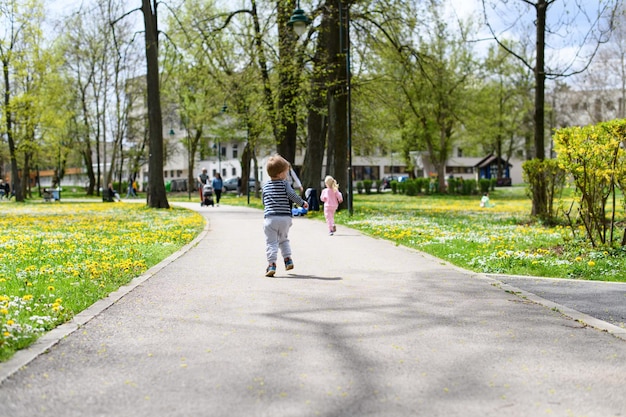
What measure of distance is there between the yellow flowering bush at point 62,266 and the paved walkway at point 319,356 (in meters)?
0.25

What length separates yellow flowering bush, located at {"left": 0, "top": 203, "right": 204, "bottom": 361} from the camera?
19.7ft

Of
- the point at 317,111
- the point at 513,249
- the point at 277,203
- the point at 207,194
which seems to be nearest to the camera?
the point at 277,203

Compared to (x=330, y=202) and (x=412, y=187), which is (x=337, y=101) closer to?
(x=330, y=202)

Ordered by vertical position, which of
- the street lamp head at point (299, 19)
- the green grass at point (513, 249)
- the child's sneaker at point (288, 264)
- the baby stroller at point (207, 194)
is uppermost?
the street lamp head at point (299, 19)

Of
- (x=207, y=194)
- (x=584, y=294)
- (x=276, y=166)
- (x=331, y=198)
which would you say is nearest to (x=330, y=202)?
(x=331, y=198)

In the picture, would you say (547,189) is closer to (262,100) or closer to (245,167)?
(262,100)

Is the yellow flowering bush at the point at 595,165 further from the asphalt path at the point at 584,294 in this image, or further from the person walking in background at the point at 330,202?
the person walking in background at the point at 330,202

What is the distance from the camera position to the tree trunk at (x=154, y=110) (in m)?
A: 27.9

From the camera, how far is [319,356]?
16.2 feet

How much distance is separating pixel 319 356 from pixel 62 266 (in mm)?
5674

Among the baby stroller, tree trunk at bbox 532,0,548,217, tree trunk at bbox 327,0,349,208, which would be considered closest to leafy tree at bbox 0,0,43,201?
the baby stroller

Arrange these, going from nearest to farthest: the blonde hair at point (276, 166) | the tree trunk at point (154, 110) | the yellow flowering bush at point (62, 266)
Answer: the yellow flowering bush at point (62, 266) → the blonde hair at point (276, 166) → the tree trunk at point (154, 110)

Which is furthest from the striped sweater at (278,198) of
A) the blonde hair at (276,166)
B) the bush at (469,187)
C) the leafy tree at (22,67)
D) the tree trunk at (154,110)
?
the bush at (469,187)

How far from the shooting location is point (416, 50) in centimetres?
2639
